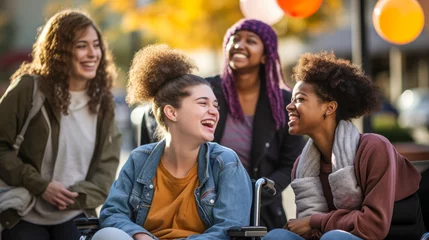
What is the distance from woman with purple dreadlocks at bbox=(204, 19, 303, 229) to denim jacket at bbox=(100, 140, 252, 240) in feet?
3.06

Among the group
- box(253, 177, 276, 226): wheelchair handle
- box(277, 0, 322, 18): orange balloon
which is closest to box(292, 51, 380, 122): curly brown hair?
box(253, 177, 276, 226): wheelchair handle

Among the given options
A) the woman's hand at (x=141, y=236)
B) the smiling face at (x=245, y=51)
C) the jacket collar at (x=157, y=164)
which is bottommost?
the woman's hand at (x=141, y=236)

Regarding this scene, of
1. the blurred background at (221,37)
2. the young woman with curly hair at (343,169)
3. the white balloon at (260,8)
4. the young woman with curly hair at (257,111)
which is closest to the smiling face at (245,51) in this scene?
the young woman with curly hair at (257,111)

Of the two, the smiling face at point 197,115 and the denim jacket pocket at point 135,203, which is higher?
the smiling face at point 197,115

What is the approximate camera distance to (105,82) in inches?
243

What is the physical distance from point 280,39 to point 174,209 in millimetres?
18779

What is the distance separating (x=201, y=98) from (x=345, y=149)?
2.74ft

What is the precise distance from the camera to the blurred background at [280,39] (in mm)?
13123

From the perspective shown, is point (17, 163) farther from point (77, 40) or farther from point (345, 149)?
point (345, 149)

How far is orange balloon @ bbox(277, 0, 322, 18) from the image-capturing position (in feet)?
28.6

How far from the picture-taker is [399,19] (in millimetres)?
8758

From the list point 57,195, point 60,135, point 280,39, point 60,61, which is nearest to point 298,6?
point 60,61

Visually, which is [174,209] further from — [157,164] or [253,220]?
[253,220]

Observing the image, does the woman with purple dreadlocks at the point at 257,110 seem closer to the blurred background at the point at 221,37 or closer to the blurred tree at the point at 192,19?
the blurred background at the point at 221,37
